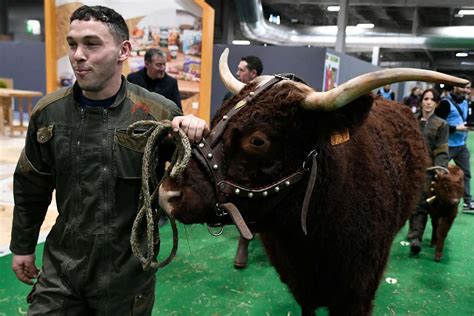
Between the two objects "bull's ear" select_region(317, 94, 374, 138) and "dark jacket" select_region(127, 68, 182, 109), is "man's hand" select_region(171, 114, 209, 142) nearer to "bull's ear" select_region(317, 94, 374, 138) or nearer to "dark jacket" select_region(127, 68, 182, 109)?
"bull's ear" select_region(317, 94, 374, 138)

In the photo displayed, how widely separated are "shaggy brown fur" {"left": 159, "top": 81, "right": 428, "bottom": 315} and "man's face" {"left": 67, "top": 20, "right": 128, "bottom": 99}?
519mm

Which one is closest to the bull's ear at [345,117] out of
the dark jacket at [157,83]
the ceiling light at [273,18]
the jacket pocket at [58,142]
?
the jacket pocket at [58,142]

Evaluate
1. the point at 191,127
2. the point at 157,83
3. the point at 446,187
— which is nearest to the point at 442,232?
the point at 446,187

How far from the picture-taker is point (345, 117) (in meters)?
1.79

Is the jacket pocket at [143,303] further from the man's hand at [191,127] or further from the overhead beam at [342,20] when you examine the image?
the overhead beam at [342,20]

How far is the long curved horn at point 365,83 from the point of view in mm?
1538

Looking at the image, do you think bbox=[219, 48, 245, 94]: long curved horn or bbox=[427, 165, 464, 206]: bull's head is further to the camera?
bbox=[427, 165, 464, 206]: bull's head

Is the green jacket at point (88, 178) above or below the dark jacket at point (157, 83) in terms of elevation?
below

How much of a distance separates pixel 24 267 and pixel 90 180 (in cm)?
60

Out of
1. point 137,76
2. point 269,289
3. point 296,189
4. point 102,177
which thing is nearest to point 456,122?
point 269,289

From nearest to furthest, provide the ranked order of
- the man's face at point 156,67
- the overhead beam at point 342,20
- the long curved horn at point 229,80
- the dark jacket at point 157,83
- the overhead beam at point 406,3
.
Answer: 1. the long curved horn at point 229,80
2. the man's face at point 156,67
3. the dark jacket at point 157,83
4. the overhead beam at point 406,3
5. the overhead beam at point 342,20

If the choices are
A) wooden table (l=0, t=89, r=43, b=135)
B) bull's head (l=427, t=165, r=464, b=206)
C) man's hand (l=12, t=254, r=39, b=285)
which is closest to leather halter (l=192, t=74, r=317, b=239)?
man's hand (l=12, t=254, r=39, b=285)

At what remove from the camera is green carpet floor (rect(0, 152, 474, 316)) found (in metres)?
3.41

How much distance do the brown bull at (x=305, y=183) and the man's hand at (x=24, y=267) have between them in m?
0.86
